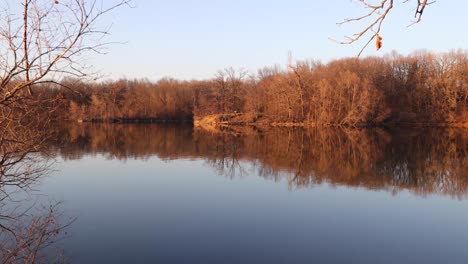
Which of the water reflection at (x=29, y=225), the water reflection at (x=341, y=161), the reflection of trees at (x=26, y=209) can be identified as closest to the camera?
the reflection of trees at (x=26, y=209)

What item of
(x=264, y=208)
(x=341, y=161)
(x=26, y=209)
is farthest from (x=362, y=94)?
(x=26, y=209)

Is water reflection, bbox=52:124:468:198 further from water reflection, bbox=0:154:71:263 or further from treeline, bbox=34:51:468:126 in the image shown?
treeline, bbox=34:51:468:126

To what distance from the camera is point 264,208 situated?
10.3 m

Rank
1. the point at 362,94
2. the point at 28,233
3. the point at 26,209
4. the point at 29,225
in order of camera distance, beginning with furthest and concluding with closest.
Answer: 1. the point at 362,94
2. the point at 26,209
3. the point at 29,225
4. the point at 28,233

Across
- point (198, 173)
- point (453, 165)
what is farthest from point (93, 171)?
point (453, 165)

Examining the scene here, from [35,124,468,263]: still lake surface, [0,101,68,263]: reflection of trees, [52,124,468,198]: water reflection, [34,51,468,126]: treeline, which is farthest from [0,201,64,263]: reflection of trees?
[34,51,468,126]: treeline

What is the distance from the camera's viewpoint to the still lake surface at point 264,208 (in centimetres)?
719

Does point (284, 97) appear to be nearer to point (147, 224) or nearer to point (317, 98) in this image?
point (317, 98)

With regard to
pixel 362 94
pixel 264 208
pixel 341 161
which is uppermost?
pixel 362 94

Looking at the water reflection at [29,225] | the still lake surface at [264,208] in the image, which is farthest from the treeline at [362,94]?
the water reflection at [29,225]

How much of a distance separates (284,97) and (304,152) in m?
25.3

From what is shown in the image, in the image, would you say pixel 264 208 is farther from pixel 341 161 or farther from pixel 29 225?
pixel 341 161

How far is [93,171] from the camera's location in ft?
51.5

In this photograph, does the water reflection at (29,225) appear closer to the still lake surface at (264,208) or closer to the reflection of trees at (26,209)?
the reflection of trees at (26,209)
